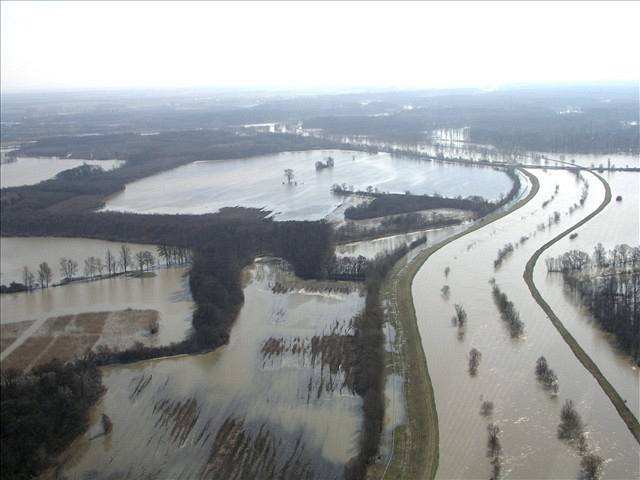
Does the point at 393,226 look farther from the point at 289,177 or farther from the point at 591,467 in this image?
the point at 591,467

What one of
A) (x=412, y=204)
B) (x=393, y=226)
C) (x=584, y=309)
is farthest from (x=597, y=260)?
(x=412, y=204)

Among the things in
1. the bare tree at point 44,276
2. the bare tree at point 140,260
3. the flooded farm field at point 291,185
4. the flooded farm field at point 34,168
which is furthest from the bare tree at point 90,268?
the flooded farm field at point 34,168

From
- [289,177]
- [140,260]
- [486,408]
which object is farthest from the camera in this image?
[289,177]

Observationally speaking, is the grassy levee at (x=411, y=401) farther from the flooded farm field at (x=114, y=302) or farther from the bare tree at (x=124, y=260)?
the bare tree at (x=124, y=260)

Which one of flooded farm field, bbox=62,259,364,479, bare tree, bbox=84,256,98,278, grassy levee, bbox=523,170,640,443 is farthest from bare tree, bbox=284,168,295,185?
flooded farm field, bbox=62,259,364,479

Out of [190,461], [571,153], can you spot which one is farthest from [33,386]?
[571,153]

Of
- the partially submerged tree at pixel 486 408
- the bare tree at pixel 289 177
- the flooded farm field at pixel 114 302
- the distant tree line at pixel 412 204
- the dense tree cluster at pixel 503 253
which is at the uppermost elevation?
the bare tree at pixel 289 177

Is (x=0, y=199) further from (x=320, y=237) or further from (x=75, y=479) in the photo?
(x=75, y=479)
